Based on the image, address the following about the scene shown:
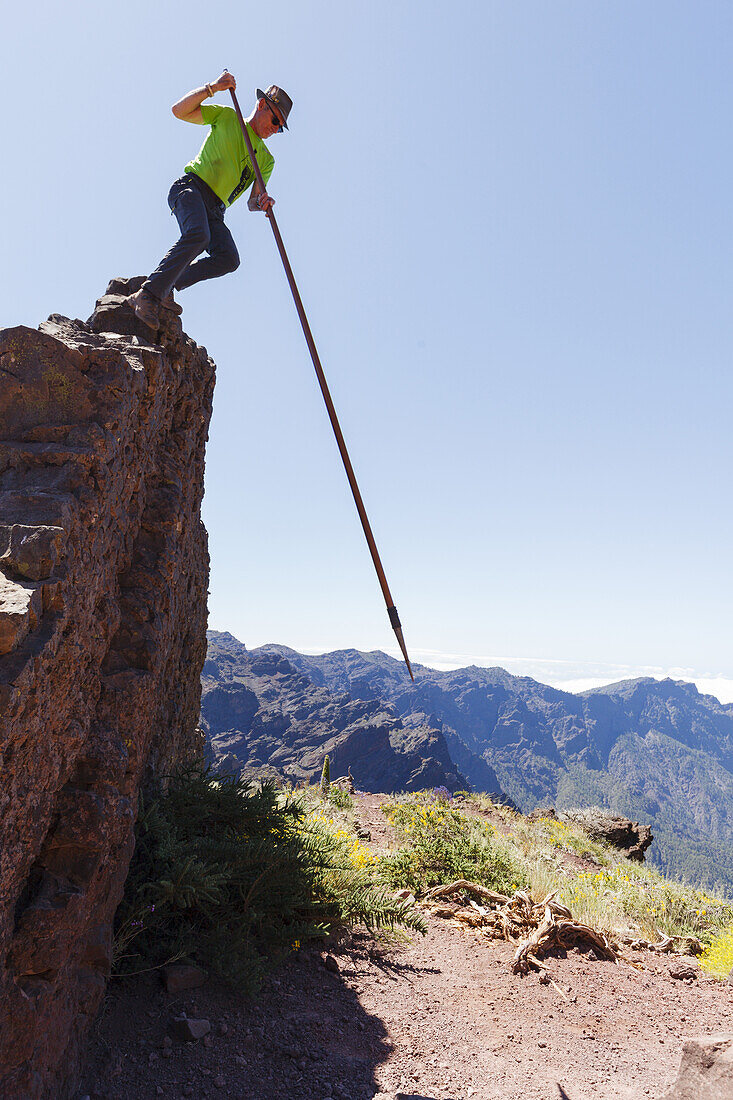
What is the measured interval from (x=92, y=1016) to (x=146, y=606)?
2.09 meters

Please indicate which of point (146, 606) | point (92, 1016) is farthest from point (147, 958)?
point (146, 606)

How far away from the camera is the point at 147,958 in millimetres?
→ 3311

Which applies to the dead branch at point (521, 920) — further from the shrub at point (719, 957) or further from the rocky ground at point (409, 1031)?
the shrub at point (719, 957)

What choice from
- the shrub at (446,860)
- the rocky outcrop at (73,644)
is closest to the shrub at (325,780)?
the shrub at (446,860)

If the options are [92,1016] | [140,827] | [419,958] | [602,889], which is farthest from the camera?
[602,889]

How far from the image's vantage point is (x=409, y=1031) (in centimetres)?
366

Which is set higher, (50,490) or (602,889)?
(50,490)

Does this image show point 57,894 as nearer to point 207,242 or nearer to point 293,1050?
point 293,1050

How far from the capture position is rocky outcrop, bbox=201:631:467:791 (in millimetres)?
91500

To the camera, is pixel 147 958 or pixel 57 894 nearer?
pixel 57 894

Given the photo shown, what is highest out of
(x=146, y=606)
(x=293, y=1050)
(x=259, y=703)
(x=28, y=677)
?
(x=146, y=606)

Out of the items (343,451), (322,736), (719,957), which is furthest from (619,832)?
(322,736)

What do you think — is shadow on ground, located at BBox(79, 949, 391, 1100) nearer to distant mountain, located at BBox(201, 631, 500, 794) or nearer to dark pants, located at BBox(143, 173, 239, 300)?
dark pants, located at BBox(143, 173, 239, 300)

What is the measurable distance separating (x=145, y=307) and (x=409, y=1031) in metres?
5.30
